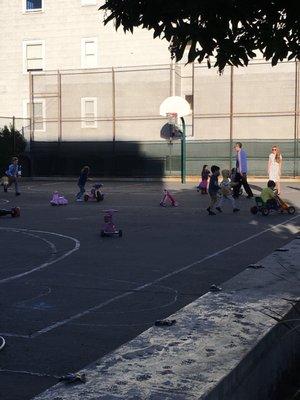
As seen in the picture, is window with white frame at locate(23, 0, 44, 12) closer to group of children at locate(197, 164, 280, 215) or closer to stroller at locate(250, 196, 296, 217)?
group of children at locate(197, 164, 280, 215)

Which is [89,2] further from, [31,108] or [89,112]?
[31,108]

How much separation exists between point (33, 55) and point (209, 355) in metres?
39.5

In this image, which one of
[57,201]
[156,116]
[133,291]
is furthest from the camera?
[156,116]

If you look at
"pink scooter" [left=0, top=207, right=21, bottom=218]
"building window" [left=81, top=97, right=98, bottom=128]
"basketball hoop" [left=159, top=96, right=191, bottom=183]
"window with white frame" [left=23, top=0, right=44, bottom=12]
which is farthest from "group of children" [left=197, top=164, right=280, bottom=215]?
"window with white frame" [left=23, top=0, right=44, bottom=12]

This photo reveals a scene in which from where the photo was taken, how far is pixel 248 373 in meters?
3.56

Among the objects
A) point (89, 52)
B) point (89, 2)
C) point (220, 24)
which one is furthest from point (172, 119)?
point (220, 24)

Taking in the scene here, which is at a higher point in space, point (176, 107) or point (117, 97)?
point (117, 97)

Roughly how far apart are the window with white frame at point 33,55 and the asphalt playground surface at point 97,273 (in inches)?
958

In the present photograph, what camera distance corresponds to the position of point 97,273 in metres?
9.18

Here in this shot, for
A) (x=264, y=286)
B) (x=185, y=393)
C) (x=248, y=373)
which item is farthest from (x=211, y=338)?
(x=264, y=286)

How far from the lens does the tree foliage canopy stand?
3.86 m

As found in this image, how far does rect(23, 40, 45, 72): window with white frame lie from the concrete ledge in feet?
123

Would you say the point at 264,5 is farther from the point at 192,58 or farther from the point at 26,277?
the point at 26,277

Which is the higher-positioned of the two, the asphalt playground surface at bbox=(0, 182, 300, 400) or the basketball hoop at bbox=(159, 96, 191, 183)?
the basketball hoop at bbox=(159, 96, 191, 183)
